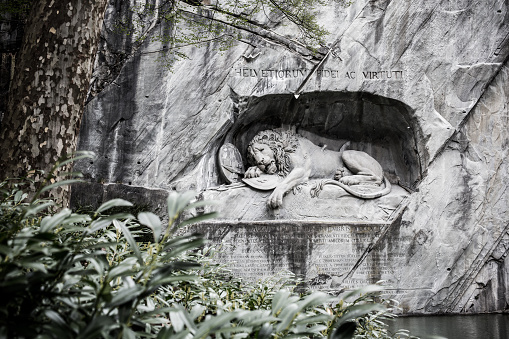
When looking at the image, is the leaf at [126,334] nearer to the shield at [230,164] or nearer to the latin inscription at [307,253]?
the latin inscription at [307,253]

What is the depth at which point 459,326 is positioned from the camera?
5234 millimetres

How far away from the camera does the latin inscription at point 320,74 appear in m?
6.68

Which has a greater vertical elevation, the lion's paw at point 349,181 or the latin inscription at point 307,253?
the lion's paw at point 349,181

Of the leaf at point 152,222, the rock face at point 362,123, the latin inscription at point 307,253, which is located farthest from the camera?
the rock face at point 362,123

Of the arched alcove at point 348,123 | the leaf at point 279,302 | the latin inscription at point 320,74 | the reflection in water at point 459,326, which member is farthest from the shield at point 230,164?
the leaf at point 279,302

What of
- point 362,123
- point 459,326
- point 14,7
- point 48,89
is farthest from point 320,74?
point 14,7

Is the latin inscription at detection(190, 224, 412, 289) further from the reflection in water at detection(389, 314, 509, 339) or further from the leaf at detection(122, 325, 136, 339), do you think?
the leaf at detection(122, 325, 136, 339)

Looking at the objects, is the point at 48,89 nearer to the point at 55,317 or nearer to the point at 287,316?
the point at 55,317

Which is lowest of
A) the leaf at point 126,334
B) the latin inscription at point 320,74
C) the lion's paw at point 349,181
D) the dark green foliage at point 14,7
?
the leaf at point 126,334

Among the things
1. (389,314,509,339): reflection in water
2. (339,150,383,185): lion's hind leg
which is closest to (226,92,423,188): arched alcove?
(339,150,383,185): lion's hind leg

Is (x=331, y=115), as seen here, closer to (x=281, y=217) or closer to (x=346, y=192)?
(x=346, y=192)

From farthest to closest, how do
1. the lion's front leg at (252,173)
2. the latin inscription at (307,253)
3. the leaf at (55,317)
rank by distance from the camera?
the lion's front leg at (252,173), the latin inscription at (307,253), the leaf at (55,317)

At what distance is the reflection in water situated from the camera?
4629 mm

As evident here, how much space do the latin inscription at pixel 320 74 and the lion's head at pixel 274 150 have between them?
3.03ft
